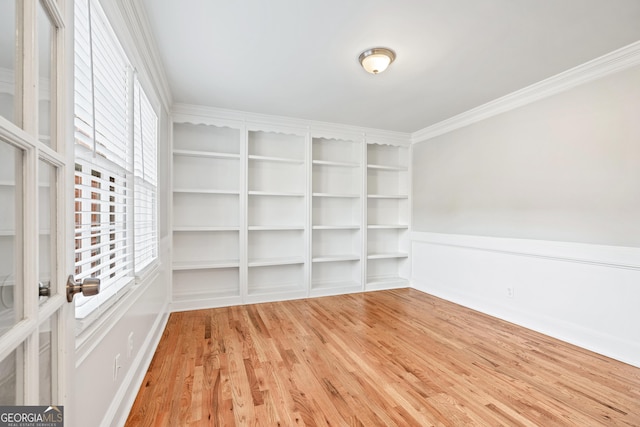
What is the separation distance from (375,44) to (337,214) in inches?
105

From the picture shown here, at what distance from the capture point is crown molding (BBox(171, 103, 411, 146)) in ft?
11.6

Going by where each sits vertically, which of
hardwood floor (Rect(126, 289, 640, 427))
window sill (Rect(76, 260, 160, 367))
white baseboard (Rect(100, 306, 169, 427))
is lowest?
hardwood floor (Rect(126, 289, 640, 427))

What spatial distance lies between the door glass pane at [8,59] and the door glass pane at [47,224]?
0.48ft

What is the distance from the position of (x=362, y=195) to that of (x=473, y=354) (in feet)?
8.28

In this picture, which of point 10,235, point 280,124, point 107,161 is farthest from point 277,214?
point 10,235

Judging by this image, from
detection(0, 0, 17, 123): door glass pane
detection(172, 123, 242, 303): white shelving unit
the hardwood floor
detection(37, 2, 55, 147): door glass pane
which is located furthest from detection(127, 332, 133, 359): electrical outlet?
detection(172, 123, 242, 303): white shelving unit

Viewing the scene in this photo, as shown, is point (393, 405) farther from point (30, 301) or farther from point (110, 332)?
point (30, 301)

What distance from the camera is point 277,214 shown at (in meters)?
4.16

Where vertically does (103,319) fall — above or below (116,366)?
above

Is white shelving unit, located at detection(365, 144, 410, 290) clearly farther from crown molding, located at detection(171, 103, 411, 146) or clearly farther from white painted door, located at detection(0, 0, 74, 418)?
white painted door, located at detection(0, 0, 74, 418)

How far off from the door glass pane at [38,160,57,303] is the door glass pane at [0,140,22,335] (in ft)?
0.28

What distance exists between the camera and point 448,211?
13.2 feet

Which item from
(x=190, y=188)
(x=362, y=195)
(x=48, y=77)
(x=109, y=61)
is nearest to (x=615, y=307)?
(x=362, y=195)

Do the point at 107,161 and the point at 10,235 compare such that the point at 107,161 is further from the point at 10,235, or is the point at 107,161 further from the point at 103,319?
the point at 10,235
